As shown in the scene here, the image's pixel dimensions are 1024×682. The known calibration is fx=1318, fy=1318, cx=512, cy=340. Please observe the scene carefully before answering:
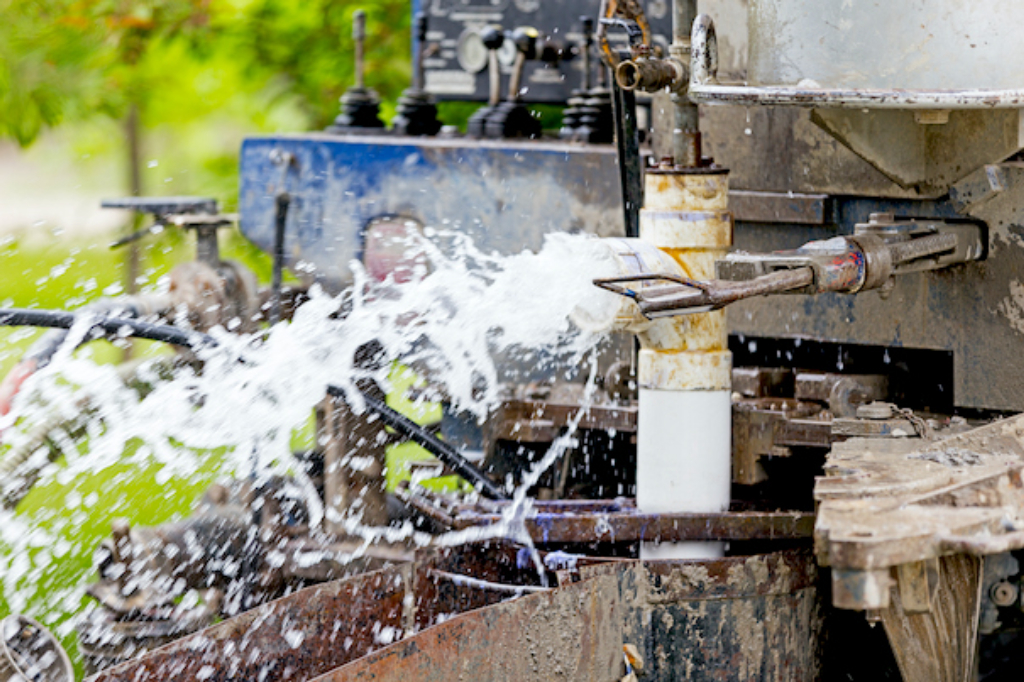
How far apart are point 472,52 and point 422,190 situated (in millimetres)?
811

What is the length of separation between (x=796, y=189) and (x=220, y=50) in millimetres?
3596

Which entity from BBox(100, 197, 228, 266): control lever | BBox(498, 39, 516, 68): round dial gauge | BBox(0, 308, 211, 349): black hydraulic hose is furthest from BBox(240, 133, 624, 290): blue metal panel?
BBox(0, 308, 211, 349): black hydraulic hose

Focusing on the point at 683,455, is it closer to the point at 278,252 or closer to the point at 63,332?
the point at 63,332

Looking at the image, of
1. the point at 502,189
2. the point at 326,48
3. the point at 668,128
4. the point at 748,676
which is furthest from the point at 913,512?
the point at 326,48

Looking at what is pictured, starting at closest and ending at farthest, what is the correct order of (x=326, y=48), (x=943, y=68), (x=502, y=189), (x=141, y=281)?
(x=943, y=68), (x=502, y=189), (x=326, y=48), (x=141, y=281)

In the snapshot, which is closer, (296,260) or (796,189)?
(796,189)

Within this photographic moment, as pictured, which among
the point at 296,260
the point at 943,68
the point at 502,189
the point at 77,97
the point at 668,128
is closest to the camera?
the point at 943,68

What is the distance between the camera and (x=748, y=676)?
251 cm

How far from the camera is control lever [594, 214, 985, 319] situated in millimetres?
2225

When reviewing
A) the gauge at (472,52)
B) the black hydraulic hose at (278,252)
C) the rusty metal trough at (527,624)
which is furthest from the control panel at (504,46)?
the rusty metal trough at (527,624)

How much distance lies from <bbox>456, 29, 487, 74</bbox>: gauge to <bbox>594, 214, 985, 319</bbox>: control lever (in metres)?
2.08

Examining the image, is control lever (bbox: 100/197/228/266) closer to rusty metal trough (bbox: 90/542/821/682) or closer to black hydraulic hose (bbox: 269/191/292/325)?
black hydraulic hose (bbox: 269/191/292/325)

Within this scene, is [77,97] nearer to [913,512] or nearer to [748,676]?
[748,676]

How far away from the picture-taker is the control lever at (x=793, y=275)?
2225 mm
